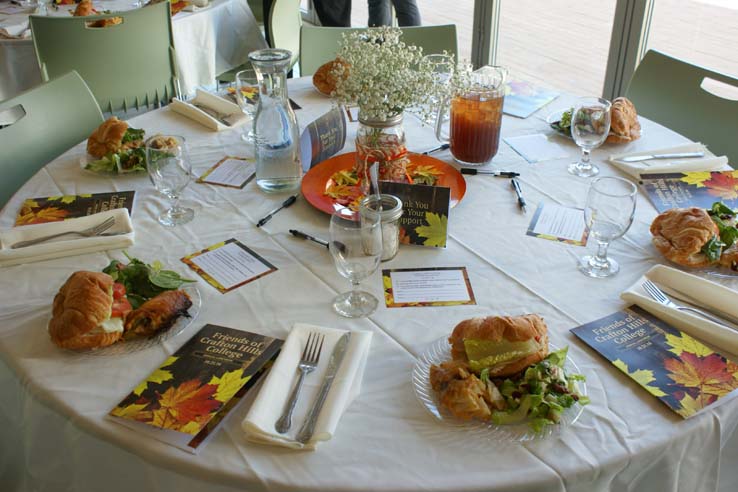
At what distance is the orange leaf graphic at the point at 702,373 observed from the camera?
97cm

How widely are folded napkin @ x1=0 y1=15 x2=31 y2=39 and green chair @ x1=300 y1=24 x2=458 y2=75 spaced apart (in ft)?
4.14

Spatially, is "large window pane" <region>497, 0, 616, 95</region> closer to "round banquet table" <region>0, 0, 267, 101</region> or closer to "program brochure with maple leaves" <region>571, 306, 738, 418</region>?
"round banquet table" <region>0, 0, 267, 101</region>

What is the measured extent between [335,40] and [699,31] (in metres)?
1.71

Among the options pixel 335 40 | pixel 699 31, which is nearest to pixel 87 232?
pixel 335 40

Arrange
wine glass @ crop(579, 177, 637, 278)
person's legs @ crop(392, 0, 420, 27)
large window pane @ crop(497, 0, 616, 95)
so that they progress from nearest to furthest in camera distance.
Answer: wine glass @ crop(579, 177, 637, 278)
large window pane @ crop(497, 0, 616, 95)
person's legs @ crop(392, 0, 420, 27)

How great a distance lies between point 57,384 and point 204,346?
232 millimetres

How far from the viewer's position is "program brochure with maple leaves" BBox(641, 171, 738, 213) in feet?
4.88

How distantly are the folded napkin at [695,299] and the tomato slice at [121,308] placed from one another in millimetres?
900

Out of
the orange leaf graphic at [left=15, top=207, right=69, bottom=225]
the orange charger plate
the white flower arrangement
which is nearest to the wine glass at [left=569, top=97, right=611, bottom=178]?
the orange charger plate

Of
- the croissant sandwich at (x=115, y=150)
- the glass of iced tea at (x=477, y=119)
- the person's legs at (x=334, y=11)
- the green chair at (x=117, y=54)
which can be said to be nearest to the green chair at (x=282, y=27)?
the green chair at (x=117, y=54)

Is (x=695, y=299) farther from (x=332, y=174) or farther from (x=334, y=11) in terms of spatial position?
(x=334, y=11)

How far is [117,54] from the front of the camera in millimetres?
2549

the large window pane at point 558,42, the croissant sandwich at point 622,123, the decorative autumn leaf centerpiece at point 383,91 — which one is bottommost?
the large window pane at point 558,42

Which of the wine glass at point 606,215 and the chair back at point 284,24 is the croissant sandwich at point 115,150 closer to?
the wine glass at point 606,215
